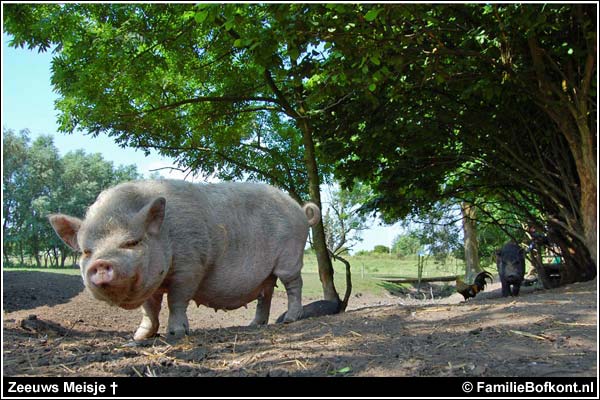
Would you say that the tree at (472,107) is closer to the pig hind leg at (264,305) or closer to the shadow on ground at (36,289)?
the pig hind leg at (264,305)

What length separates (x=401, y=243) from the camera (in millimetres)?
35594

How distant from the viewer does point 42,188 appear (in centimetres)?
1391

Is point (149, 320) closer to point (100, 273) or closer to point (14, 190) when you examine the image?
point (100, 273)

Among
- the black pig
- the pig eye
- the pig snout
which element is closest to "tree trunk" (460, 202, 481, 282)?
the black pig

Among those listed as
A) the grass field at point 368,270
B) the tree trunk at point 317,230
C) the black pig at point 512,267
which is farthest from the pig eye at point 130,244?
the grass field at point 368,270

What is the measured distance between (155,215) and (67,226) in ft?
3.01

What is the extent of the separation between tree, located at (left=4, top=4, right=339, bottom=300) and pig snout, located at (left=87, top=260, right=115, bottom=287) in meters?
2.57

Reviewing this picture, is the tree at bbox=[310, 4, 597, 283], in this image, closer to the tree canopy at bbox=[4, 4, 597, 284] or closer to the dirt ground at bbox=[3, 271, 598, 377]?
the tree canopy at bbox=[4, 4, 597, 284]

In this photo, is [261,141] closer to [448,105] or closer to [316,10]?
[448,105]

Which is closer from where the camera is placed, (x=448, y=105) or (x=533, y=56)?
(x=533, y=56)

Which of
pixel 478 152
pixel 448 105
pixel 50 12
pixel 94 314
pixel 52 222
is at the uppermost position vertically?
pixel 50 12

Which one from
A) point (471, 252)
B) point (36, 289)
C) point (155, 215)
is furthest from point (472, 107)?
point (471, 252)

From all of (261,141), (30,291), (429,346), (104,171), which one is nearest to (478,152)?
(261,141)

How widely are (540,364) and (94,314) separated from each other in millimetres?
9078
